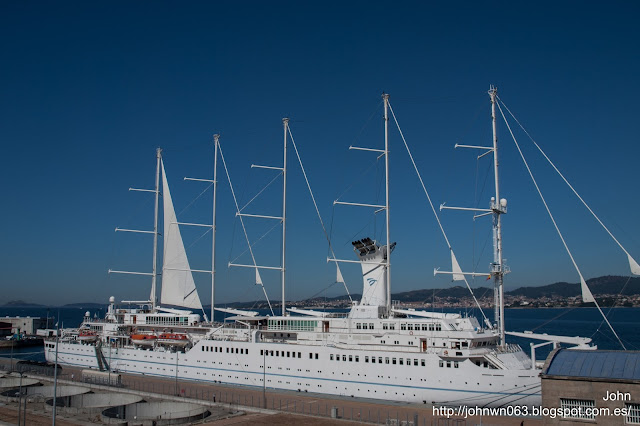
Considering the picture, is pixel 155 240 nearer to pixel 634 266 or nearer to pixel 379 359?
pixel 379 359

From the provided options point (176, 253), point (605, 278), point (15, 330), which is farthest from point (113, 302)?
point (605, 278)

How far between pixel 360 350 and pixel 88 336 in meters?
27.6

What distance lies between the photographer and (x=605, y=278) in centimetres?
16625

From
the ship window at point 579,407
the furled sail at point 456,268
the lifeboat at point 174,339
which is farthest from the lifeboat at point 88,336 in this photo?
the ship window at point 579,407

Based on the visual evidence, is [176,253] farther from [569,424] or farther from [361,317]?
[569,424]

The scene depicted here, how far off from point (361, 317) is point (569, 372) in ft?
54.0

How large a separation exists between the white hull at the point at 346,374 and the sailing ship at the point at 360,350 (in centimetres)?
5

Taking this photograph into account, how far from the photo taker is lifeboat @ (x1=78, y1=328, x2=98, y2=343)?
1816 inches

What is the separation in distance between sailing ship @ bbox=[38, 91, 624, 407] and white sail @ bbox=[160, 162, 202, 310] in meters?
1.73

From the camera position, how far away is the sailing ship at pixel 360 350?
89.6 feet

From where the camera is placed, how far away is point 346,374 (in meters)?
30.5

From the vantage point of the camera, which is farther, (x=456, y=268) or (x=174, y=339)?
(x=174, y=339)

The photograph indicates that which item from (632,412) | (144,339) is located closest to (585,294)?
(632,412)

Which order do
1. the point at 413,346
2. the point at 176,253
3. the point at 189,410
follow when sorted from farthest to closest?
the point at 176,253
the point at 413,346
the point at 189,410
